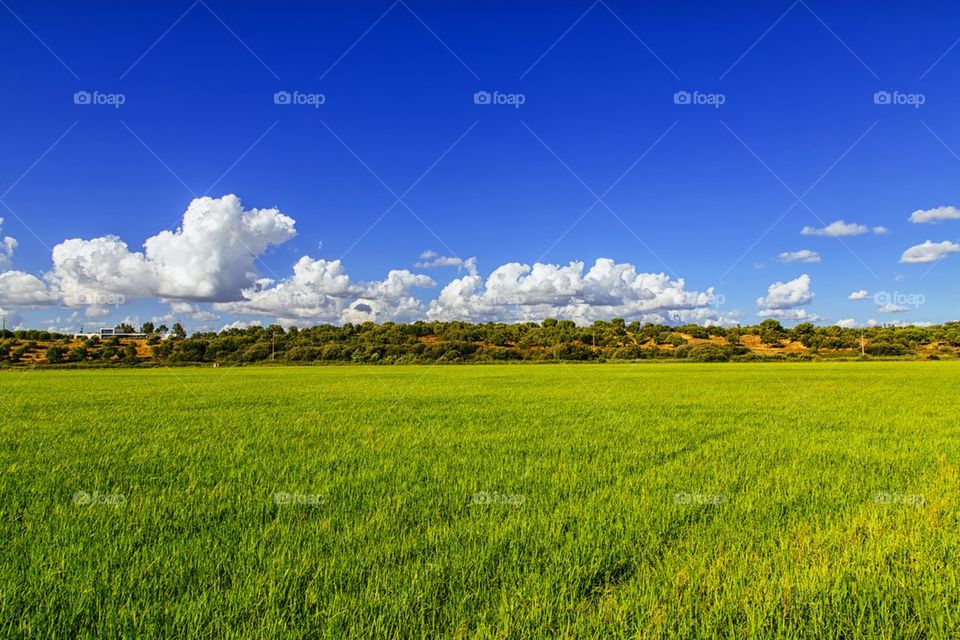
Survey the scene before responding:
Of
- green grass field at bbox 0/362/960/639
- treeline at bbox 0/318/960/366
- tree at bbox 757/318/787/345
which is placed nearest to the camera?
green grass field at bbox 0/362/960/639

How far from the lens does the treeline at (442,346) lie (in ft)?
231

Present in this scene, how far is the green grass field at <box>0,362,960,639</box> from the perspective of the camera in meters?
3.30

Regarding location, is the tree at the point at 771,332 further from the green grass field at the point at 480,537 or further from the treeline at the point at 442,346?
the green grass field at the point at 480,537

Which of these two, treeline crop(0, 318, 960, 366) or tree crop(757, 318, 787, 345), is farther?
tree crop(757, 318, 787, 345)

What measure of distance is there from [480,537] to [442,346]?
71.7 m

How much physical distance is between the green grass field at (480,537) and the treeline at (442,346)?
6474 centimetres

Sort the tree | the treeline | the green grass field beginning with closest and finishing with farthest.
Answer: the green grass field → the treeline → the tree

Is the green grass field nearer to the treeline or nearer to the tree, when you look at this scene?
the treeline

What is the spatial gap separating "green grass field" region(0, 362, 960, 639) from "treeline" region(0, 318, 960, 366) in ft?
212

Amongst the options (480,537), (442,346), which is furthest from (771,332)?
(480,537)

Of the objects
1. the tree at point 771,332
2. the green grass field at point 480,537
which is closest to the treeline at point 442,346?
the tree at point 771,332

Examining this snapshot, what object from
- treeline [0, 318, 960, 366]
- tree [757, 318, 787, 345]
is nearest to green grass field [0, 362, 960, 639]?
treeline [0, 318, 960, 366]

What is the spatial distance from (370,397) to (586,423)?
11.0m

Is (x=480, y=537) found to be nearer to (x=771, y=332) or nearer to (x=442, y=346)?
(x=442, y=346)
